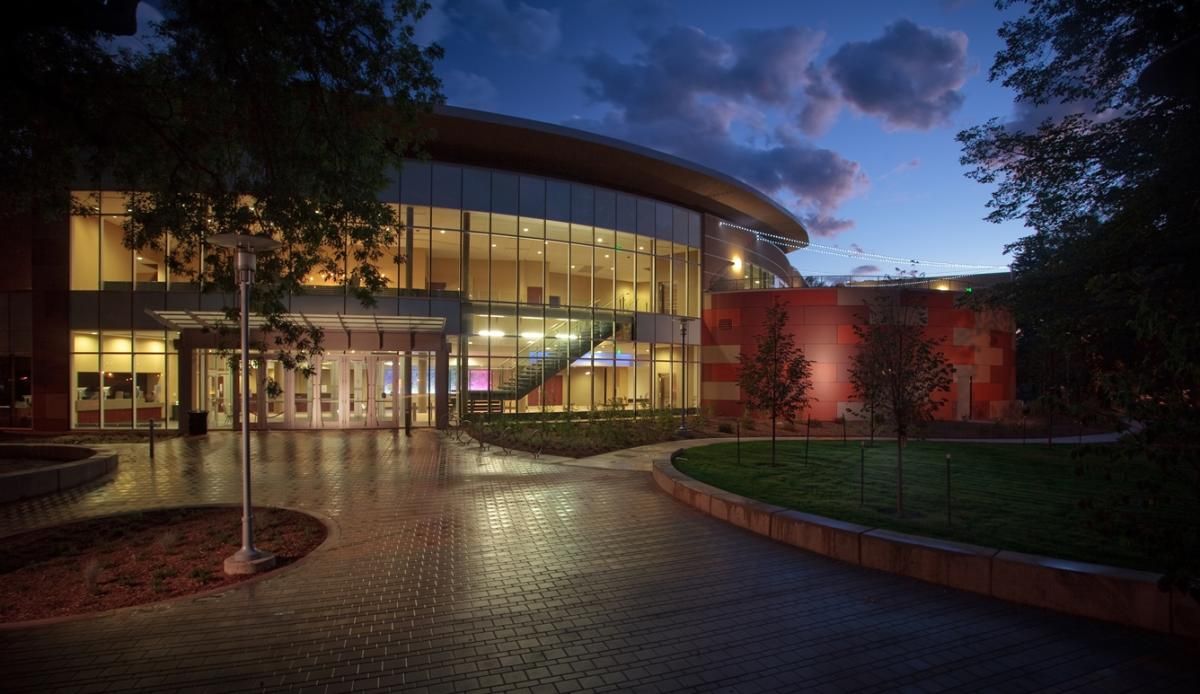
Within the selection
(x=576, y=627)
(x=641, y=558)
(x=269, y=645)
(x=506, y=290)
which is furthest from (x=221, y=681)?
(x=506, y=290)

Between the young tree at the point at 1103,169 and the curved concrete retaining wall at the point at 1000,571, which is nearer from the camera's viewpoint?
the curved concrete retaining wall at the point at 1000,571

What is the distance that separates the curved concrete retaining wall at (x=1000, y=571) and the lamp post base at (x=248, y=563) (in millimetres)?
6377

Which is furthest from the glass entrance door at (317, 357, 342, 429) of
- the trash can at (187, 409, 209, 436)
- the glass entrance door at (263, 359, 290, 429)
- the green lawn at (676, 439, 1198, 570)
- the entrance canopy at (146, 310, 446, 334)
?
the green lawn at (676, 439, 1198, 570)

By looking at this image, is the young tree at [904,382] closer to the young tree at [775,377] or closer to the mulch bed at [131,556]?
the young tree at [775,377]

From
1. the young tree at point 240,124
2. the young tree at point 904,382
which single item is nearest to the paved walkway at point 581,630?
the young tree at point 904,382

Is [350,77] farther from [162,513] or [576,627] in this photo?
[576,627]

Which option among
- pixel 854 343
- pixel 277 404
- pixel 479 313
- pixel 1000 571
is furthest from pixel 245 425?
pixel 854 343

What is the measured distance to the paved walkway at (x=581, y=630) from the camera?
15.5ft

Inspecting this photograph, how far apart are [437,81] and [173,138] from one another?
4135mm

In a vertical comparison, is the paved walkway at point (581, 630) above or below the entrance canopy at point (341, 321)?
below

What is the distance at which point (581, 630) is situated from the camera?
558 centimetres

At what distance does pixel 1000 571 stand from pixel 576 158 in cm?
2726

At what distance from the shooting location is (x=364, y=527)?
9234 millimetres

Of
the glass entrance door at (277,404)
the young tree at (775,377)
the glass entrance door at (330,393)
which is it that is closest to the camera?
the young tree at (775,377)
